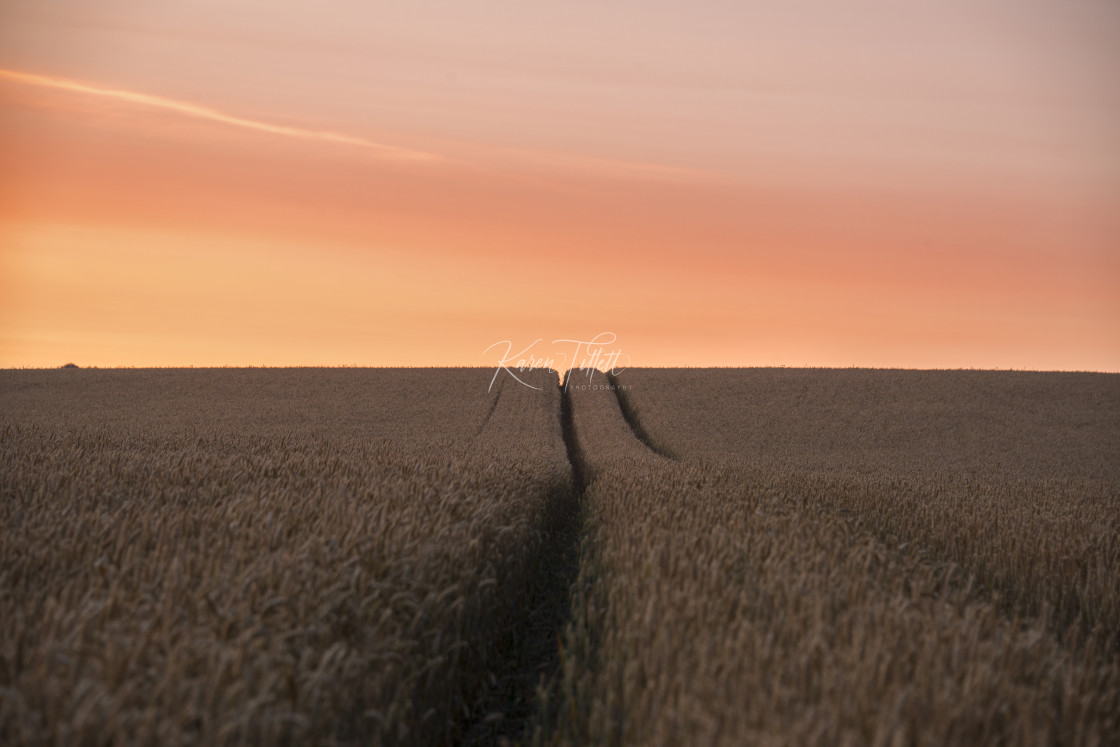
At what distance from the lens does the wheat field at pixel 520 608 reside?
343cm

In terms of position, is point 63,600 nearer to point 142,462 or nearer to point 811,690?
point 811,690

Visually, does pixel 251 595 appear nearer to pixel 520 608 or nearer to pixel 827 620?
pixel 827 620

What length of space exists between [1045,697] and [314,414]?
102ft

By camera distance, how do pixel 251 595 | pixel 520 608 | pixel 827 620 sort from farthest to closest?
pixel 520 608 → pixel 827 620 → pixel 251 595

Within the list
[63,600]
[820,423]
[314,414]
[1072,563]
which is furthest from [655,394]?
[63,600]

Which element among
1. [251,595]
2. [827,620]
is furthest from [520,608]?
[251,595]

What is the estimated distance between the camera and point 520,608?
7.55 m

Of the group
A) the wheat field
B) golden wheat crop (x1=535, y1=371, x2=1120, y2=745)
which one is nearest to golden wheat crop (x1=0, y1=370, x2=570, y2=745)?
the wheat field

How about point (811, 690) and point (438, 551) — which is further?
point (438, 551)

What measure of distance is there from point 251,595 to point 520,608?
12.2 feet

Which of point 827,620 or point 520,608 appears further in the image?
point 520,608

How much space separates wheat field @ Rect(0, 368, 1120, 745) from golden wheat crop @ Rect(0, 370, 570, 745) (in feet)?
0.09

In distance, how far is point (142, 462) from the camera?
31.8 ft

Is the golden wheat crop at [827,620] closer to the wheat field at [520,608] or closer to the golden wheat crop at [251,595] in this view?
the wheat field at [520,608]
